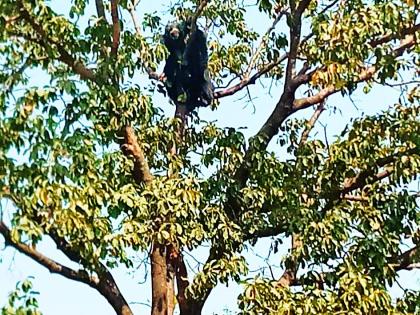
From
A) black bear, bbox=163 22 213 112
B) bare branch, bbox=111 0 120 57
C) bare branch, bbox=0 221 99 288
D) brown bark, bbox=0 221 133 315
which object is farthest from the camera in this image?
black bear, bbox=163 22 213 112

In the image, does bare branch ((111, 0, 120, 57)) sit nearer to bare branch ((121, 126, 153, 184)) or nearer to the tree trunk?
bare branch ((121, 126, 153, 184))

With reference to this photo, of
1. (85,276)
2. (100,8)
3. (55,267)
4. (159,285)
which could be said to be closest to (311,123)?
(159,285)

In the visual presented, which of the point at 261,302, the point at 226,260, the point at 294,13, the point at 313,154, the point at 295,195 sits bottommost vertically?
the point at 261,302

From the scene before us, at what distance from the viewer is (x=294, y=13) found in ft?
23.7

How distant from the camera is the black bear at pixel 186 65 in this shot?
305 inches

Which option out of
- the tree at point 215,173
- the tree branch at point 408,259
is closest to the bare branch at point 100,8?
the tree at point 215,173

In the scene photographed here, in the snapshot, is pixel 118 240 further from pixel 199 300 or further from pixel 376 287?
pixel 376 287

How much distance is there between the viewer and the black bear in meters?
7.75

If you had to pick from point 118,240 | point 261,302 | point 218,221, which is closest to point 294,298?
point 261,302

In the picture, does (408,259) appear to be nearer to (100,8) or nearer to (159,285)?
(159,285)

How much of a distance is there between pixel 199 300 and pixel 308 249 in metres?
0.98

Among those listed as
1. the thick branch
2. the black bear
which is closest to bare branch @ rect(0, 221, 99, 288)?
the black bear

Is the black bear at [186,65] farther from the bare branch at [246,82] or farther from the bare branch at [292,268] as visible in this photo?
the bare branch at [292,268]

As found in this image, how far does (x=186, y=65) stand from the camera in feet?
25.6
